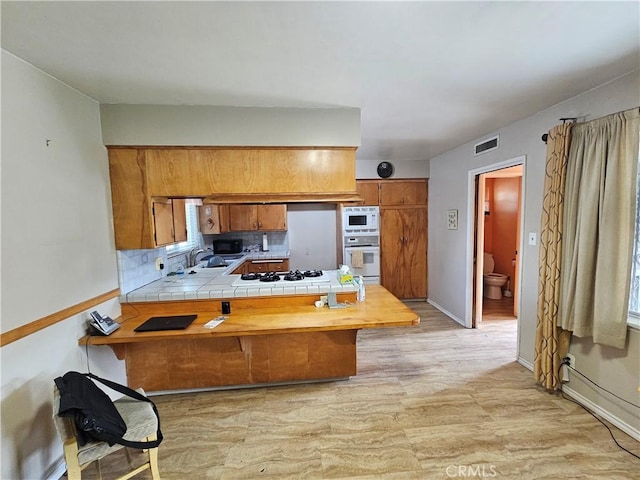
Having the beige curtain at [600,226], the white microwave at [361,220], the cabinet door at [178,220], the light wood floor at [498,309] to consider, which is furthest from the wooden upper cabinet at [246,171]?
the light wood floor at [498,309]

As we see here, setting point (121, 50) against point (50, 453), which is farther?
point (50, 453)

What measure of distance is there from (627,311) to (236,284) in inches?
117

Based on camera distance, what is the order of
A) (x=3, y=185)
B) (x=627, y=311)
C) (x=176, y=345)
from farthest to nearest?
(x=176, y=345), (x=627, y=311), (x=3, y=185)

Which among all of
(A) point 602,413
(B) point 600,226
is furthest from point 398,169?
(A) point 602,413

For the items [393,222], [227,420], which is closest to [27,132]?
[227,420]

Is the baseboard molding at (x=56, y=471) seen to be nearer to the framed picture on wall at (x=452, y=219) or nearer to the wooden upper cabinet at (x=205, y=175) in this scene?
the wooden upper cabinet at (x=205, y=175)

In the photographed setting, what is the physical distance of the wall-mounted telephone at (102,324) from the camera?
202cm

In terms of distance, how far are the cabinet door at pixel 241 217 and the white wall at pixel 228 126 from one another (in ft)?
7.96

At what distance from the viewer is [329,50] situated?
5.16 feet

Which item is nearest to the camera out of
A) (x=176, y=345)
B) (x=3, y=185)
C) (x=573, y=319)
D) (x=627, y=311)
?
(x=3, y=185)

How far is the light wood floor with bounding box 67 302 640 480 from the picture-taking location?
173 centimetres

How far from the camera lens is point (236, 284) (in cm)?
272

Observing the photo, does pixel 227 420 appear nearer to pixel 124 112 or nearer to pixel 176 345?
pixel 176 345

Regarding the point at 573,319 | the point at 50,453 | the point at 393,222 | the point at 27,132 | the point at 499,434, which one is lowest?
the point at 499,434
